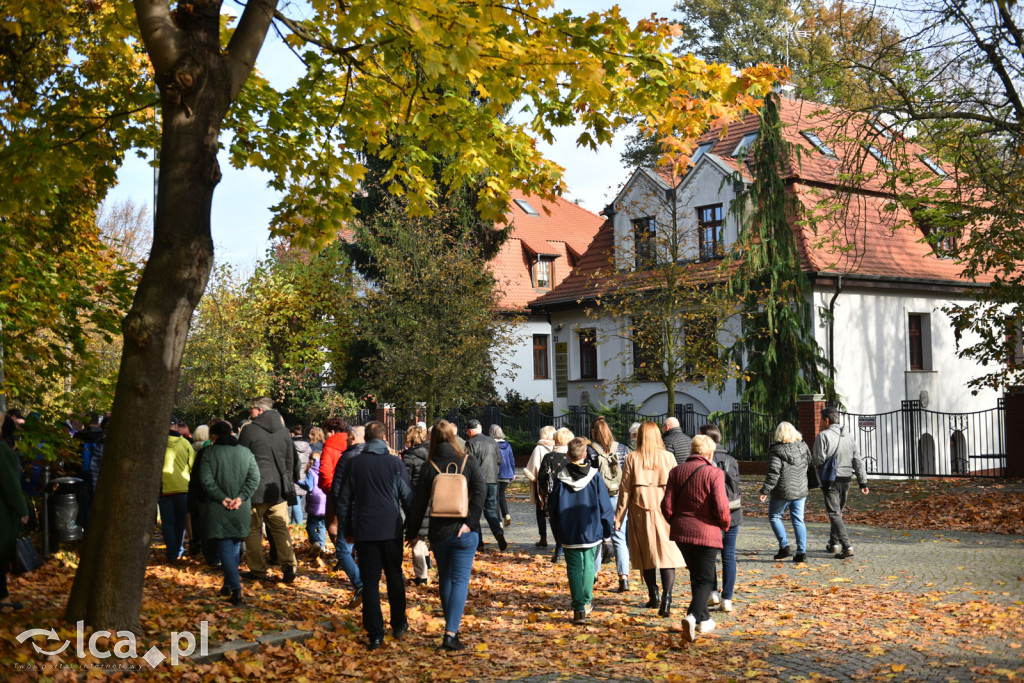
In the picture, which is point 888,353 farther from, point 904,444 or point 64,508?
point 64,508

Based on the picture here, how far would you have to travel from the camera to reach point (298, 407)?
3784 cm

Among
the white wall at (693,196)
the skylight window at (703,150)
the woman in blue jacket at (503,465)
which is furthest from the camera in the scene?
the skylight window at (703,150)

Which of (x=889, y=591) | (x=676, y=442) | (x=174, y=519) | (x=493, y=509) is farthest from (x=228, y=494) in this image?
(x=889, y=591)

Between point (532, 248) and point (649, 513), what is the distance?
1388 inches

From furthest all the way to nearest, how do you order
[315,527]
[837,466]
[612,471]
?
[837,466] → [315,527] → [612,471]

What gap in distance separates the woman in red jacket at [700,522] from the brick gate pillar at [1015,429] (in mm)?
15895

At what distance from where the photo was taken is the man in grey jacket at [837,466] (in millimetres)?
12578

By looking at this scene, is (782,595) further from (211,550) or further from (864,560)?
(211,550)

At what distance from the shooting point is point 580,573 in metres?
9.16

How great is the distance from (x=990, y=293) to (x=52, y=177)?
53.6ft

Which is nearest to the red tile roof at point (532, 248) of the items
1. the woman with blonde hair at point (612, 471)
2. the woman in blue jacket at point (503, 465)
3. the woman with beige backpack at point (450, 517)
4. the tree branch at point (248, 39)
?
the woman in blue jacket at point (503, 465)

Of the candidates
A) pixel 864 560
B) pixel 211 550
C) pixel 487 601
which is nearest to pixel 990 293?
pixel 864 560

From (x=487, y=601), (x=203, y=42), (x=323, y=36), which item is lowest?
(x=487, y=601)

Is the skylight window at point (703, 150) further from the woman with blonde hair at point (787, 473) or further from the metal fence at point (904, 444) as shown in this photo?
the woman with blonde hair at point (787, 473)
